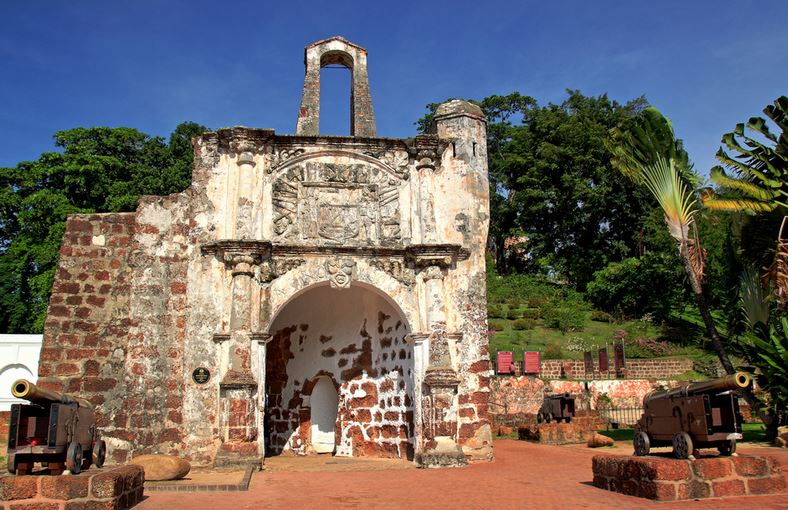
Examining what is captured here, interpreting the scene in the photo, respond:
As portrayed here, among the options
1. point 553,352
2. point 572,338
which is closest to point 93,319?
point 553,352

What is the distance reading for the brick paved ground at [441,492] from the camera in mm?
7098

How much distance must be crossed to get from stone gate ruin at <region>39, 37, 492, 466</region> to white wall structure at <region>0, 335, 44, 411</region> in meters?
12.0

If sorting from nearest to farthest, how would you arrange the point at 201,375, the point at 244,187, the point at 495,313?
1. the point at 201,375
2. the point at 244,187
3. the point at 495,313

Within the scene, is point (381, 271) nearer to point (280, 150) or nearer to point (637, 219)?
point (280, 150)

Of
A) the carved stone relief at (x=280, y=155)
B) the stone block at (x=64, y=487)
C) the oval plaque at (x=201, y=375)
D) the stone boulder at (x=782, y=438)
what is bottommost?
the stone boulder at (x=782, y=438)

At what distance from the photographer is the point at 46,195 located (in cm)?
2716

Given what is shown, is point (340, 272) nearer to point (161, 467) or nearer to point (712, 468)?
point (161, 467)

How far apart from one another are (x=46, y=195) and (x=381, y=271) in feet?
68.5

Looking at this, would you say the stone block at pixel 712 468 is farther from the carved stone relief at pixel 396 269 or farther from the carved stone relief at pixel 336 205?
the carved stone relief at pixel 336 205

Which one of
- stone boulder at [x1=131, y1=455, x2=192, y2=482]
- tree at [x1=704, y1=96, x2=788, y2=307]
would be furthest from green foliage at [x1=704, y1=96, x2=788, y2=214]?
stone boulder at [x1=131, y1=455, x2=192, y2=482]

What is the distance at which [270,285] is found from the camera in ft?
38.3

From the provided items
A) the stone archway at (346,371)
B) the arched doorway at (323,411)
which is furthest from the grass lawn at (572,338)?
the stone archway at (346,371)

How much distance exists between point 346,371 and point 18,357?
13496mm

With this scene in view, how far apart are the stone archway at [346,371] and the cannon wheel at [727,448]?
5.86 metres
